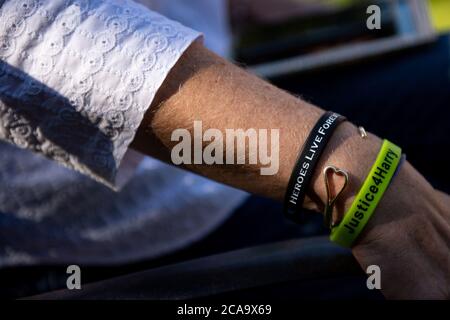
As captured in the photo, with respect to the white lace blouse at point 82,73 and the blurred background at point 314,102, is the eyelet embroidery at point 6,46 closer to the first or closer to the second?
the white lace blouse at point 82,73

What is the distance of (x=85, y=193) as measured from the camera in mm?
857

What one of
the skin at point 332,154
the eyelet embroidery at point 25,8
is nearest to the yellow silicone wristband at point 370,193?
the skin at point 332,154

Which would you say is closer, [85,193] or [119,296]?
[119,296]

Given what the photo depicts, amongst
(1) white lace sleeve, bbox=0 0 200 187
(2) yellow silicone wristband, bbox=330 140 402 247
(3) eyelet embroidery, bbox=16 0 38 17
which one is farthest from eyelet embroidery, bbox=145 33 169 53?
(2) yellow silicone wristband, bbox=330 140 402 247

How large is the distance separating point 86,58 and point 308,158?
235 millimetres

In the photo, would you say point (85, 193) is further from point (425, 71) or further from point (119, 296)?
point (425, 71)

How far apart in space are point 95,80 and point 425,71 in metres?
0.80

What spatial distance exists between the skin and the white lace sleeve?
0.02 metres

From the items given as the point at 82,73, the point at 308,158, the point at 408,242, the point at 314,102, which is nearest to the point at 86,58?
the point at 82,73

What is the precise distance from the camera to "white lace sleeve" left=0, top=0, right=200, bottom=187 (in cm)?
60

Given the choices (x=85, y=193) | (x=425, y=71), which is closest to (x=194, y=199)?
(x=85, y=193)

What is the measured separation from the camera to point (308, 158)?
1.97 ft

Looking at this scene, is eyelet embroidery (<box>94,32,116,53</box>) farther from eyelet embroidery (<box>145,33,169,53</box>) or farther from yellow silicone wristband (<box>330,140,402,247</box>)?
yellow silicone wristband (<box>330,140,402,247</box>)

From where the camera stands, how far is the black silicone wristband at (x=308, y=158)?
1.97 feet
